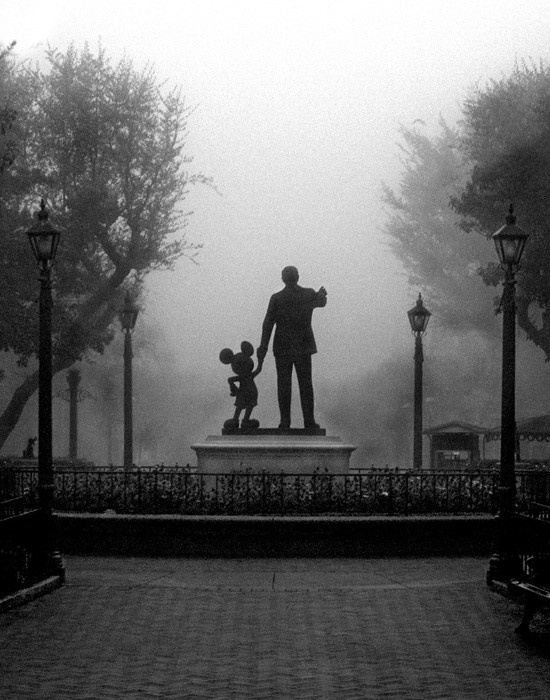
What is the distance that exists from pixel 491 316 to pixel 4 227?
73.2 ft

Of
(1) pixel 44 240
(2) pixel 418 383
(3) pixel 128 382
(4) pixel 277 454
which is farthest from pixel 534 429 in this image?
(1) pixel 44 240

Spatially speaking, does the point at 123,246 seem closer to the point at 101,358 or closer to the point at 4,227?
the point at 4,227

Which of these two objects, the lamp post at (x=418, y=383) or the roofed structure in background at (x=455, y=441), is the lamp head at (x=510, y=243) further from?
the roofed structure in background at (x=455, y=441)

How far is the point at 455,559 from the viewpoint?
59.7 feet

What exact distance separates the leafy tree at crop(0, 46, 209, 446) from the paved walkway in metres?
23.5

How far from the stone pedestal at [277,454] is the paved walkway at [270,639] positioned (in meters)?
5.99

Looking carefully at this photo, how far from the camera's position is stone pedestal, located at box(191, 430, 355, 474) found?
2236 centimetres

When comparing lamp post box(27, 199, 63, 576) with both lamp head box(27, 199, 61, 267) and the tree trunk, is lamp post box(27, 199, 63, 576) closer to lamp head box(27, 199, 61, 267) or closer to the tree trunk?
lamp head box(27, 199, 61, 267)

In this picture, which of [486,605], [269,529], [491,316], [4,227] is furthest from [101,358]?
[486,605]

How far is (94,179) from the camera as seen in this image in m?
39.8

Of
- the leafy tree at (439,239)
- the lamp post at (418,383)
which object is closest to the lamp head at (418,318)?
the lamp post at (418,383)

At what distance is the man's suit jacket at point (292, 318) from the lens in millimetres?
23219

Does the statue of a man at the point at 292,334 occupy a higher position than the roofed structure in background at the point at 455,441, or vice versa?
the statue of a man at the point at 292,334

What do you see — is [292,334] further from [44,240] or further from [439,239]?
[439,239]
